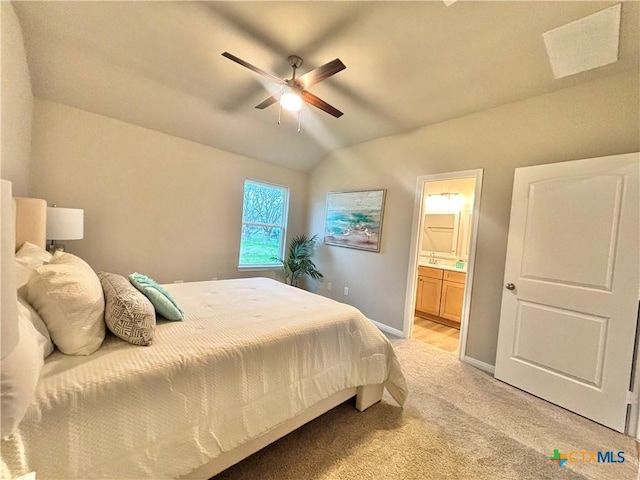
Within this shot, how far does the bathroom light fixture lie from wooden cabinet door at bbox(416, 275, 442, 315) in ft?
14.1

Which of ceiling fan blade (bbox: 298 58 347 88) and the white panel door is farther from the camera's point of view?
the white panel door

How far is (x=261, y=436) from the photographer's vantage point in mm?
1394

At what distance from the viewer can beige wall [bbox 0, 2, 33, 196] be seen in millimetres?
1729

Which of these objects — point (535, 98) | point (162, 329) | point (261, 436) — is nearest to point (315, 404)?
point (261, 436)

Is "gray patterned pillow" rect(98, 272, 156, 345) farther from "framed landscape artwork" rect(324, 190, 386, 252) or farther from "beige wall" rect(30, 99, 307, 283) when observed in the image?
"framed landscape artwork" rect(324, 190, 386, 252)

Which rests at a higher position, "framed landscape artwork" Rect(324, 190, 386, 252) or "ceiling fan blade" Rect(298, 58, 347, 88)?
"ceiling fan blade" Rect(298, 58, 347, 88)

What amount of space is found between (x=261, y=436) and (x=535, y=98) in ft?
11.2

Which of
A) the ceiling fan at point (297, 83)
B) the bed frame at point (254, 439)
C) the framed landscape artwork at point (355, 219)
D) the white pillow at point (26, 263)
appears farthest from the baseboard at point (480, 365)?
the white pillow at point (26, 263)

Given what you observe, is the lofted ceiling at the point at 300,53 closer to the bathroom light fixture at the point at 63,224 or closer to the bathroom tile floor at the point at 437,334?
the bathroom light fixture at the point at 63,224

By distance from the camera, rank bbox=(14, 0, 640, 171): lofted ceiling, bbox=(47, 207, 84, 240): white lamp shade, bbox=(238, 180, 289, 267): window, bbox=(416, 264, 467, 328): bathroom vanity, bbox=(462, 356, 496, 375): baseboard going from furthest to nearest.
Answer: bbox=(238, 180, 289, 267): window → bbox=(416, 264, 467, 328): bathroom vanity → bbox=(462, 356, 496, 375): baseboard → bbox=(47, 207, 84, 240): white lamp shade → bbox=(14, 0, 640, 171): lofted ceiling

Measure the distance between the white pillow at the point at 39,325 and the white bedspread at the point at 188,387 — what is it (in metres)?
0.05

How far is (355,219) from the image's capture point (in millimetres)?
3908

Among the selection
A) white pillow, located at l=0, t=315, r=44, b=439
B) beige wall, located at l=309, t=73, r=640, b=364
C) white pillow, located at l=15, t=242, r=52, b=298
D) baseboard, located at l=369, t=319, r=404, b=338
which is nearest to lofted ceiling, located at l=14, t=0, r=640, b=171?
beige wall, located at l=309, t=73, r=640, b=364

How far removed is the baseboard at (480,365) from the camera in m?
2.58
